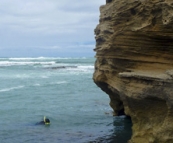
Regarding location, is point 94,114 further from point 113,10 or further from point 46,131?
point 113,10

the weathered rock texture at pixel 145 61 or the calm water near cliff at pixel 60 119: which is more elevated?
the weathered rock texture at pixel 145 61

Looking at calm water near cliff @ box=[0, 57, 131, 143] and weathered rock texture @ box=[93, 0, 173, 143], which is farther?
calm water near cliff @ box=[0, 57, 131, 143]

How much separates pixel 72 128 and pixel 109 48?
614 cm

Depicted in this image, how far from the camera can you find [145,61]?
41.5 ft

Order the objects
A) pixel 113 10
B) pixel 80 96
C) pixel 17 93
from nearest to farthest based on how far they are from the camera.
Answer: pixel 113 10 → pixel 80 96 → pixel 17 93

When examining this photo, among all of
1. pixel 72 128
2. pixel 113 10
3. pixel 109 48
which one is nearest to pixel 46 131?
pixel 72 128

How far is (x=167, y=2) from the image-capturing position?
10.7 m

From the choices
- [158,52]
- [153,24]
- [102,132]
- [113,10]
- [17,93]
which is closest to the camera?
[153,24]

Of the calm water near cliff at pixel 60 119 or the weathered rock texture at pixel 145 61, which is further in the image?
the calm water near cliff at pixel 60 119

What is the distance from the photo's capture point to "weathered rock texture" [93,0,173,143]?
11.3 m

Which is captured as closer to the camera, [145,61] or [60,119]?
[145,61]

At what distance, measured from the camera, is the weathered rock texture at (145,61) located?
11.3m

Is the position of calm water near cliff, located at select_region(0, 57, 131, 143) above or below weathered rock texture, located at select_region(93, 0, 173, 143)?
below

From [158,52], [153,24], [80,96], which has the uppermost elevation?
[153,24]
